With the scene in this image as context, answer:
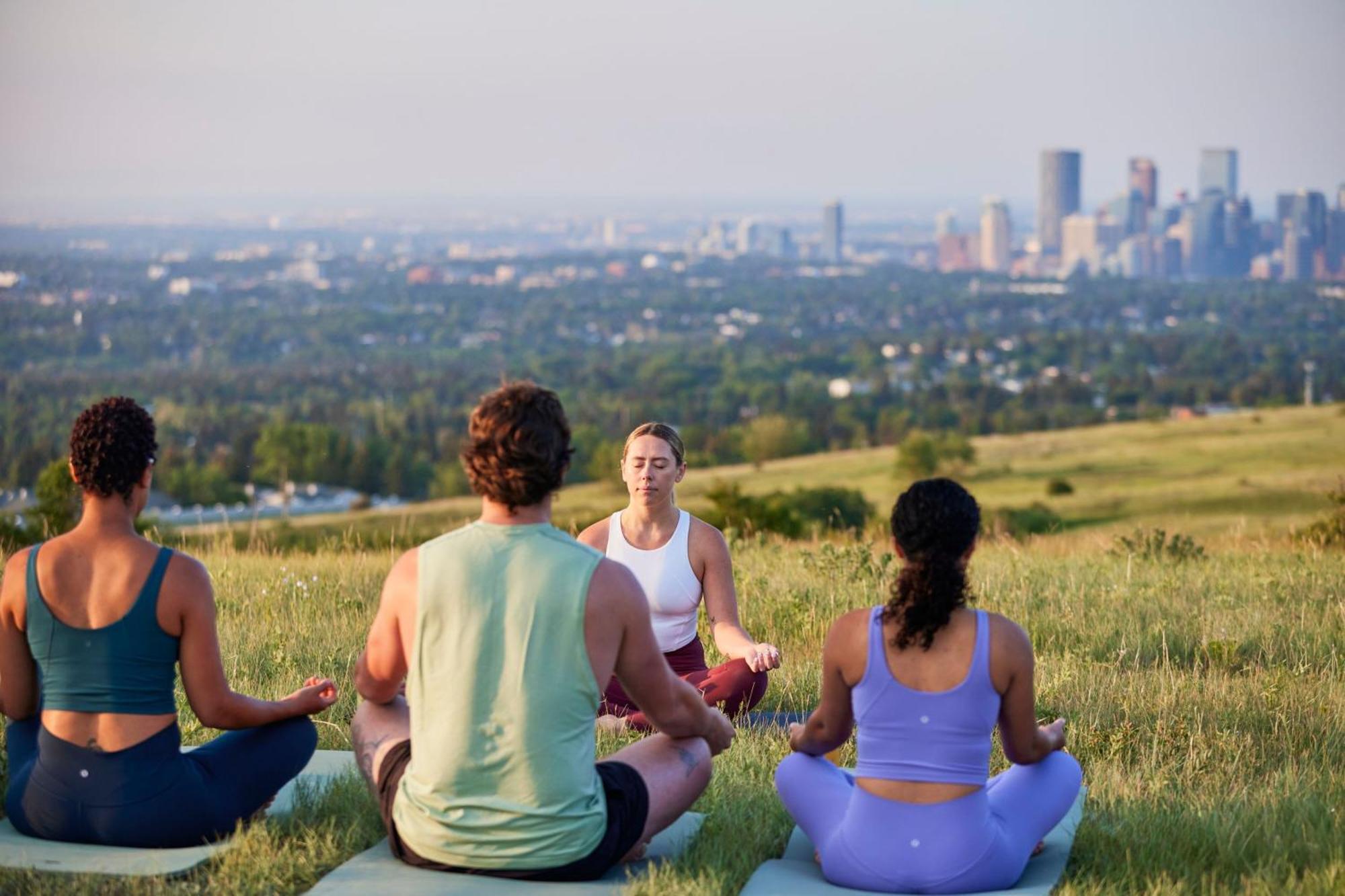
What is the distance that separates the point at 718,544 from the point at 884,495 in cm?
5432

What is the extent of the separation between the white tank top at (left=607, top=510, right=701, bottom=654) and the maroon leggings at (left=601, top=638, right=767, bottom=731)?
5.3 inches

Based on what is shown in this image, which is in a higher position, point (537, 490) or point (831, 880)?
point (537, 490)

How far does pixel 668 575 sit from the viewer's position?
5332mm

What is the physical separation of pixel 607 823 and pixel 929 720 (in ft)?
2.54

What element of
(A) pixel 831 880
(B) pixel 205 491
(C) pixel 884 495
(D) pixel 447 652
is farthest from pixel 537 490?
(B) pixel 205 491

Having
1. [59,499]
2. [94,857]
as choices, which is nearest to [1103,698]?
[94,857]

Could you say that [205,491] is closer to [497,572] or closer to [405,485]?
[405,485]

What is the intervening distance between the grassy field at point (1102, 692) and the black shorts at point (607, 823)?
129 millimetres

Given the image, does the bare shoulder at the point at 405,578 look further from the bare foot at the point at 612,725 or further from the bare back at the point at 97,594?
the bare foot at the point at 612,725

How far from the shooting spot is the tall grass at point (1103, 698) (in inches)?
141

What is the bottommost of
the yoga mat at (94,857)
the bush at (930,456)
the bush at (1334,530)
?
the bush at (930,456)

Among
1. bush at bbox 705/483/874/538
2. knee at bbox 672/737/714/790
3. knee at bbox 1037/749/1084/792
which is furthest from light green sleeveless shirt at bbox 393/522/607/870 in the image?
bush at bbox 705/483/874/538

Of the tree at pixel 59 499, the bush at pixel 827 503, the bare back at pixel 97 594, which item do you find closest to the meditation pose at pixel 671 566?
the bare back at pixel 97 594

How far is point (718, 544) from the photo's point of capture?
535cm
